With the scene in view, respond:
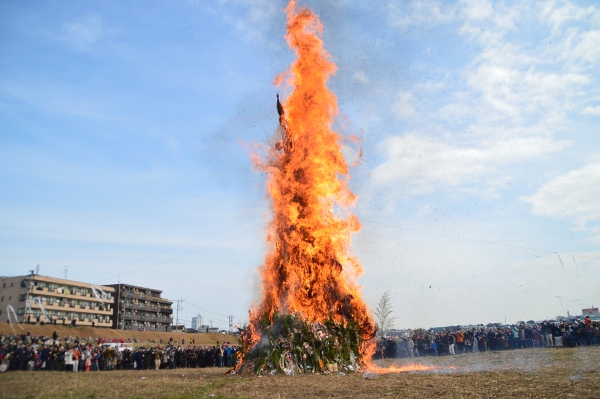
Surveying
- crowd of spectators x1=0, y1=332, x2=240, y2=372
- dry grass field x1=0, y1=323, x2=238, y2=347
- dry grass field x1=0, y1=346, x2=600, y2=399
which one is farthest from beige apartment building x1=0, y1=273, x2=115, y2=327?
dry grass field x1=0, y1=346, x2=600, y2=399

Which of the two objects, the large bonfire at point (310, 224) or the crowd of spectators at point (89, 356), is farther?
the large bonfire at point (310, 224)

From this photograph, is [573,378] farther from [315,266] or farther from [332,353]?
[315,266]

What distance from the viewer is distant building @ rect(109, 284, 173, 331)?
8681 cm

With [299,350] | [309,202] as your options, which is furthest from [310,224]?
[299,350]

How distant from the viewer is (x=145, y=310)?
338ft

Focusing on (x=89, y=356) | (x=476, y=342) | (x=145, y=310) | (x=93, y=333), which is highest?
(x=145, y=310)

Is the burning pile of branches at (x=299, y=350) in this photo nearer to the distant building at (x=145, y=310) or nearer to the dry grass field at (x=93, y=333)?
the dry grass field at (x=93, y=333)

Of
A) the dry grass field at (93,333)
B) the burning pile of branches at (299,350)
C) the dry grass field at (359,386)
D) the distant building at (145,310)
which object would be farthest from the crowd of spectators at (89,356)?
the distant building at (145,310)

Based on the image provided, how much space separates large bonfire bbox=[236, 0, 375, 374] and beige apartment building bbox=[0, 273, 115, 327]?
39.3ft

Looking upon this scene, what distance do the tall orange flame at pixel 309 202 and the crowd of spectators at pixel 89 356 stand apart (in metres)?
10.7

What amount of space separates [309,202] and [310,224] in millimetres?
1418

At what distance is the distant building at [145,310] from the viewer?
86812 millimetres

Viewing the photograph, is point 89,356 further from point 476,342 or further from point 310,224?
point 476,342

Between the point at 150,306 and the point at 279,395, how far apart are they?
99254mm
